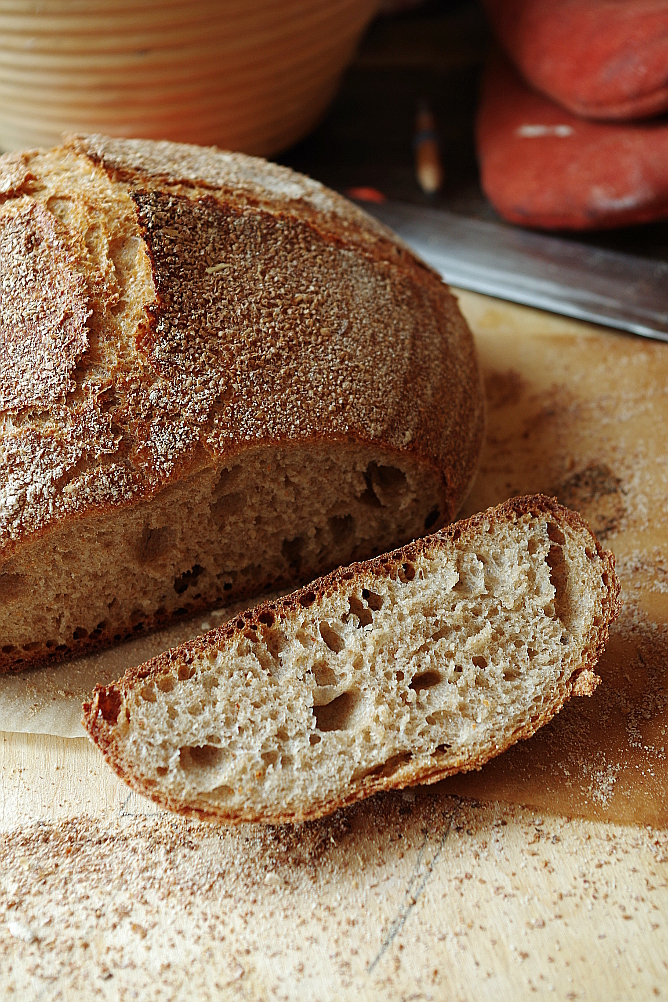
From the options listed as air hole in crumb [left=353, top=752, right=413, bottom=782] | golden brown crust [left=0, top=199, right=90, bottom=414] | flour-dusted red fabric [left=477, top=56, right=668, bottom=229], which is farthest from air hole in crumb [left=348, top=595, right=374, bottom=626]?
flour-dusted red fabric [left=477, top=56, right=668, bottom=229]

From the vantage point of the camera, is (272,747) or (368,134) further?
(368,134)

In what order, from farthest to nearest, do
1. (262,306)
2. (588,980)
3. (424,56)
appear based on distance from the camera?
(424,56) < (262,306) < (588,980)

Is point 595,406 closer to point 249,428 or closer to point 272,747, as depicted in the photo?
point 249,428

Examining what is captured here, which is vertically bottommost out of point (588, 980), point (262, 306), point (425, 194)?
point (588, 980)

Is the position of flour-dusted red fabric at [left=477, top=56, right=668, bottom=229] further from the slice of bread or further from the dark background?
the slice of bread

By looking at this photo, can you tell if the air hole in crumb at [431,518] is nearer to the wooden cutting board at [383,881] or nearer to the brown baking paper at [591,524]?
the brown baking paper at [591,524]

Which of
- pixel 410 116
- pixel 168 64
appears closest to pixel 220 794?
pixel 168 64

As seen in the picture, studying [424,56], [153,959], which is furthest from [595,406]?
[424,56]
